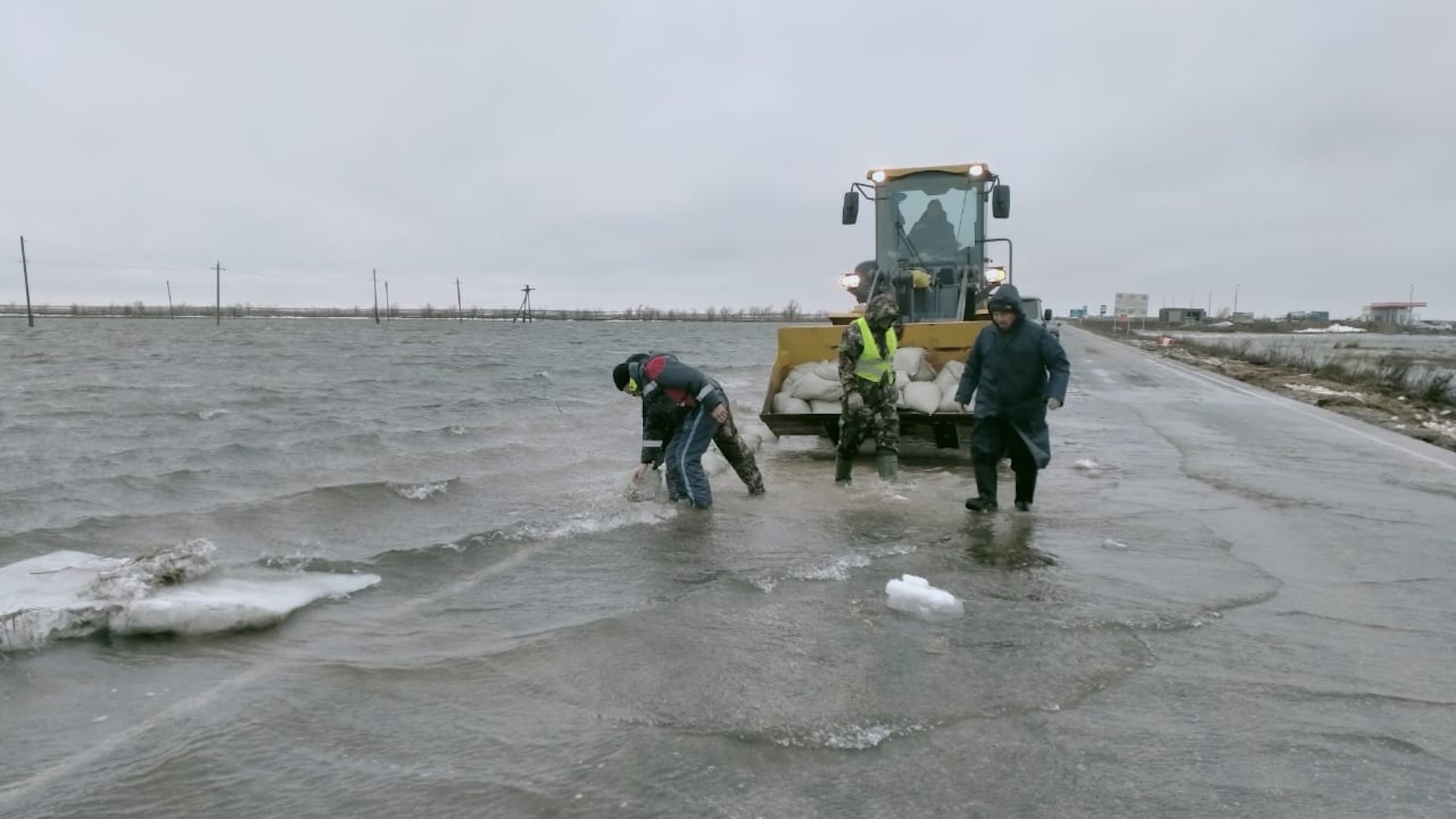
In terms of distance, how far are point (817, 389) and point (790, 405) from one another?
0.32 meters

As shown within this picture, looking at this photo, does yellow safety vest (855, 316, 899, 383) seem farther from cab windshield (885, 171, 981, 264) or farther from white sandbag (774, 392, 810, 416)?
cab windshield (885, 171, 981, 264)

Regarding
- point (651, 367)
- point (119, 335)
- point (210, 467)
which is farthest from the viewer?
point (119, 335)

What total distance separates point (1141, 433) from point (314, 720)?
10.6 m

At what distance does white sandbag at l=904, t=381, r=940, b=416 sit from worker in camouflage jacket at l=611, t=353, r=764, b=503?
219 centimetres

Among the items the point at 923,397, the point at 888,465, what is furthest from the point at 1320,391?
the point at 888,465

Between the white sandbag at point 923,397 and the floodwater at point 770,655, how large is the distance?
0.64 metres

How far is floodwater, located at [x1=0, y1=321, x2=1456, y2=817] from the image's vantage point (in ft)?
8.63

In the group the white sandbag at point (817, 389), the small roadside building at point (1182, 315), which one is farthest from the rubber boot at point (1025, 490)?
the small roadside building at point (1182, 315)

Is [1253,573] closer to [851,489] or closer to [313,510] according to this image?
[851,489]

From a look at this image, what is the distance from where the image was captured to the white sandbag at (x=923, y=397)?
8.58 meters

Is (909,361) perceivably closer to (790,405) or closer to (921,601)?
(790,405)

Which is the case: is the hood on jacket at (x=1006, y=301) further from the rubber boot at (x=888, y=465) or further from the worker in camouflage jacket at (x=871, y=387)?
the rubber boot at (x=888, y=465)

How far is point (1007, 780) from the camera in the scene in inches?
103

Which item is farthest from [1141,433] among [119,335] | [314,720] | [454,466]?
[119,335]
